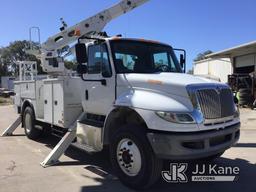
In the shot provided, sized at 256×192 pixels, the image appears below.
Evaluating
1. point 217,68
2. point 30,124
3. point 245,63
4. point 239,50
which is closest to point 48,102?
point 30,124

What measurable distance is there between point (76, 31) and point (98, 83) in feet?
13.1

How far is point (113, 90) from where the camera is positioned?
706 centimetres

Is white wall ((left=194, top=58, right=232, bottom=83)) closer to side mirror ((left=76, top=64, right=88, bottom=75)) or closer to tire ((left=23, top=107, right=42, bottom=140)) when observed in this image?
tire ((left=23, top=107, right=42, bottom=140))

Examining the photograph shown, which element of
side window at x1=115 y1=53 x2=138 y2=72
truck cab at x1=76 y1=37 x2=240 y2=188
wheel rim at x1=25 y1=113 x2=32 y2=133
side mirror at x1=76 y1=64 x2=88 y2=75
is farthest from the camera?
wheel rim at x1=25 y1=113 x2=32 y2=133

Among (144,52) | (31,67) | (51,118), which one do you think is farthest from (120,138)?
(31,67)

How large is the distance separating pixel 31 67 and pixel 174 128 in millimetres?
8142

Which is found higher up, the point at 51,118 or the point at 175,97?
the point at 175,97

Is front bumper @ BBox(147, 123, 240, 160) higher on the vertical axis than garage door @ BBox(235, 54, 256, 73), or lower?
lower

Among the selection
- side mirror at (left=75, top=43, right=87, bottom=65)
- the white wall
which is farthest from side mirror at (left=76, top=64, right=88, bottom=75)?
the white wall

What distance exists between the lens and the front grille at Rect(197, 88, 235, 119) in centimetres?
603

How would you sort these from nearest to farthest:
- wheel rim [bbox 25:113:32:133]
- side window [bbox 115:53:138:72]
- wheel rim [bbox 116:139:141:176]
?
wheel rim [bbox 116:139:141:176] → side window [bbox 115:53:138:72] → wheel rim [bbox 25:113:32:133]

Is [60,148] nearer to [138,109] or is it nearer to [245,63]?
[138,109]

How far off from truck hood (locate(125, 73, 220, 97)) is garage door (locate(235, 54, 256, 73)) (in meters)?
23.4

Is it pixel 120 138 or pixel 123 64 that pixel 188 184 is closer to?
pixel 120 138
